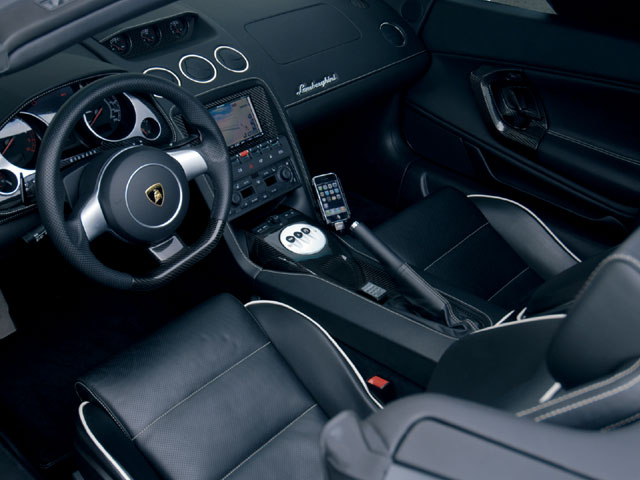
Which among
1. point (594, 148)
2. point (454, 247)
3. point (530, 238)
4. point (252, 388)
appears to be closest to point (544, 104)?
point (594, 148)

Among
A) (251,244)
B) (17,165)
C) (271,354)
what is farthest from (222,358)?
(17,165)

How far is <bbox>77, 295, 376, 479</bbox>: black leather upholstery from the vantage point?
120cm

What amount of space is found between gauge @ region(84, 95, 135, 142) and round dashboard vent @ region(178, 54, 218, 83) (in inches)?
12.8

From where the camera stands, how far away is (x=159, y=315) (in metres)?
2.15

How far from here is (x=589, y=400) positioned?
0.55 m

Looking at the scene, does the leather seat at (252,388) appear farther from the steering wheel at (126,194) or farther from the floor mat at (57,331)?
the floor mat at (57,331)

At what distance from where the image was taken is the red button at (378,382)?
53.4 inches

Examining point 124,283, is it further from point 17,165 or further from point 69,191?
point 17,165

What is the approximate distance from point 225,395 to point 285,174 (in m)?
0.76

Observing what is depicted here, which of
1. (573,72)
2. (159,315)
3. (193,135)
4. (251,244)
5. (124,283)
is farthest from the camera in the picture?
(159,315)

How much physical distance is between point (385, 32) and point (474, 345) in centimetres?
Answer: 152

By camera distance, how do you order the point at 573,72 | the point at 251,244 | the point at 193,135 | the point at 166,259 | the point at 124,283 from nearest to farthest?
the point at 124,283
the point at 166,259
the point at 193,135
the point at 251,244
the point at 573,72

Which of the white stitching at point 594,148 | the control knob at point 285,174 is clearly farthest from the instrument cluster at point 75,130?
the white stitching at point 594,148

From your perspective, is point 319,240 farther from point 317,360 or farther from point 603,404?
point 603,404
